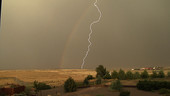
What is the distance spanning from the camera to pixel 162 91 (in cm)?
1425

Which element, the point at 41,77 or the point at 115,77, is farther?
the point at 41,77

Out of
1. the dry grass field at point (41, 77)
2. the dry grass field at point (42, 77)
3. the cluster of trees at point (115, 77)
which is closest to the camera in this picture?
the cluster of trees at point (115, 77)

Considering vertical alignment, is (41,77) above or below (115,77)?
above

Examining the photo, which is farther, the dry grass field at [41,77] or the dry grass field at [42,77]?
the dry grass field at [41,77]

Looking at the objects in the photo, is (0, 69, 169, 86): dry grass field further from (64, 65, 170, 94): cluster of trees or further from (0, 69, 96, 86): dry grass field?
(64, 65, 170, 94): cluster of trees

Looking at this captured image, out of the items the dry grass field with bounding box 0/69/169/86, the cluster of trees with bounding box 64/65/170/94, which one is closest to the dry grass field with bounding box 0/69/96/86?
the dry grass field with bounding box 0/69/169/86

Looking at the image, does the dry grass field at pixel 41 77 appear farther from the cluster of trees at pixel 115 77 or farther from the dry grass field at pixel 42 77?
the cluster of trees at pixel 115 77

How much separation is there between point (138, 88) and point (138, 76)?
32.3ft

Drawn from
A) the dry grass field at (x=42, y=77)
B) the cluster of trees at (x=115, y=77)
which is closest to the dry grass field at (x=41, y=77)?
the dry grass field at (x=42, y=77)

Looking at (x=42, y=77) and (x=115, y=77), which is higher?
(x=42, y=77)

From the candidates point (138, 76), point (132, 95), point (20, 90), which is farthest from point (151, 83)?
point (20, 90)

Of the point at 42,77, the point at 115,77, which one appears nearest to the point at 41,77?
the point at 42,77

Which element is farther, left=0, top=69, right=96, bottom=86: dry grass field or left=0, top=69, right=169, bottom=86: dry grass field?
left=0, top=69, right=96, bottom=86: dry grass field

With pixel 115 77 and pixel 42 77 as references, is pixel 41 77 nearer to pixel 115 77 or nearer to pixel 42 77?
pixel 42 77
